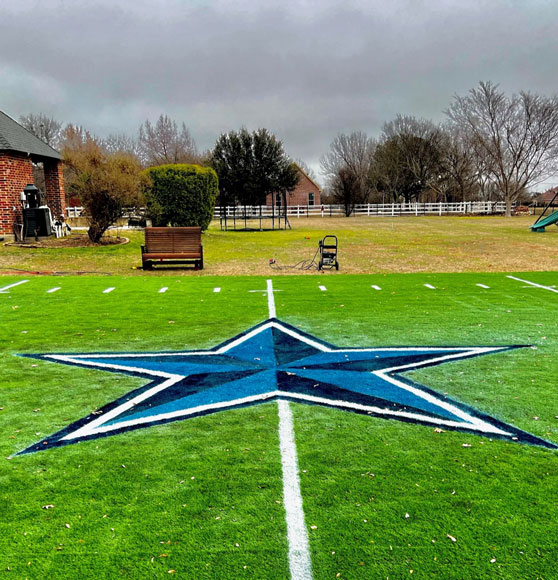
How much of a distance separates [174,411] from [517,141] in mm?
51698

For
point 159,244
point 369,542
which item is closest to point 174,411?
point 369,542

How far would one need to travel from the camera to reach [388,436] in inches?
170

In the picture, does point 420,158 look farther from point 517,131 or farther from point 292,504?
point 292,504

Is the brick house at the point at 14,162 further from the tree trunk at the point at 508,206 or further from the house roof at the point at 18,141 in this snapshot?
the tree trunk at the point at 508,206

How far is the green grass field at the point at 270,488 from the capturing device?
2.86 metres

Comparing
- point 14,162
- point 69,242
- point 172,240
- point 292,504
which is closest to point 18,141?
point 14,162

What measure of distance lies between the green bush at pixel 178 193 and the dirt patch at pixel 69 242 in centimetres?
248

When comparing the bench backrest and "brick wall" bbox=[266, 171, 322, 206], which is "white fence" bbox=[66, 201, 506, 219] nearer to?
"brick wall" bbox=[266, 171, 322, 206]

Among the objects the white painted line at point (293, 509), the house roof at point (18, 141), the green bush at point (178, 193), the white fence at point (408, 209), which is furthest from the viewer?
the white fence at point (408, 209)

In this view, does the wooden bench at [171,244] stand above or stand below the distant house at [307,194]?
below

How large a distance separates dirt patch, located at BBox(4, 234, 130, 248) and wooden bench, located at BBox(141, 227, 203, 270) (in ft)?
22.6

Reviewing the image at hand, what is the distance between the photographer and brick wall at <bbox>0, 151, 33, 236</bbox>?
72.1 feet

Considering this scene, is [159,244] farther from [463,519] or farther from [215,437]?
[463,519]

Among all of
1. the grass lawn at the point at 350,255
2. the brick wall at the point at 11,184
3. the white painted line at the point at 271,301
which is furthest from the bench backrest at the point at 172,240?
the brick wall at the point at 11,184
